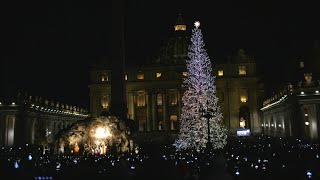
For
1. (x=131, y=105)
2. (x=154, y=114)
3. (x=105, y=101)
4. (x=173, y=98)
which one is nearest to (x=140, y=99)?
(x=131, y=105)

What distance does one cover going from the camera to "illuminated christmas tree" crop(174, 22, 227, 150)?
1394 inches

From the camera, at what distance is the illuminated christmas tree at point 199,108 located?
35406mm

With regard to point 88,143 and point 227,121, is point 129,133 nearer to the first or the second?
point 88,143

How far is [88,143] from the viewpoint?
36.7m

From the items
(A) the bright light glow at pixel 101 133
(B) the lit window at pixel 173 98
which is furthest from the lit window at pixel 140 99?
(A) the bright light glow at pixel 101 133

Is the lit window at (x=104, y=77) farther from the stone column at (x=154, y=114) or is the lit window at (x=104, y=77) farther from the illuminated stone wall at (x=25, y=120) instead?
the illuminated stone wall at (x=25, y=120)

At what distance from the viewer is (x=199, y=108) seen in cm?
3606

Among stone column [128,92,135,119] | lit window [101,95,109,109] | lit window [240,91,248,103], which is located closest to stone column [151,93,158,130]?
stone column [128,92,135,119]

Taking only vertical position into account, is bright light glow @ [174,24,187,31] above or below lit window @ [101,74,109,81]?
above

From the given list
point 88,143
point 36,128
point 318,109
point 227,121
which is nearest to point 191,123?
point 88,143

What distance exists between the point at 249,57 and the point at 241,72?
4163 millimetres

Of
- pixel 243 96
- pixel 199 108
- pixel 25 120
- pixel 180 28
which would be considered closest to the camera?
pixel 199 108

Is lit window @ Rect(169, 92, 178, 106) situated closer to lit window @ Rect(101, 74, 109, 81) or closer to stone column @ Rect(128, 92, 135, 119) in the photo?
stone column @ Rect(128, 92, 135, 119)

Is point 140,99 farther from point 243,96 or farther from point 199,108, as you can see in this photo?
point 199,108
